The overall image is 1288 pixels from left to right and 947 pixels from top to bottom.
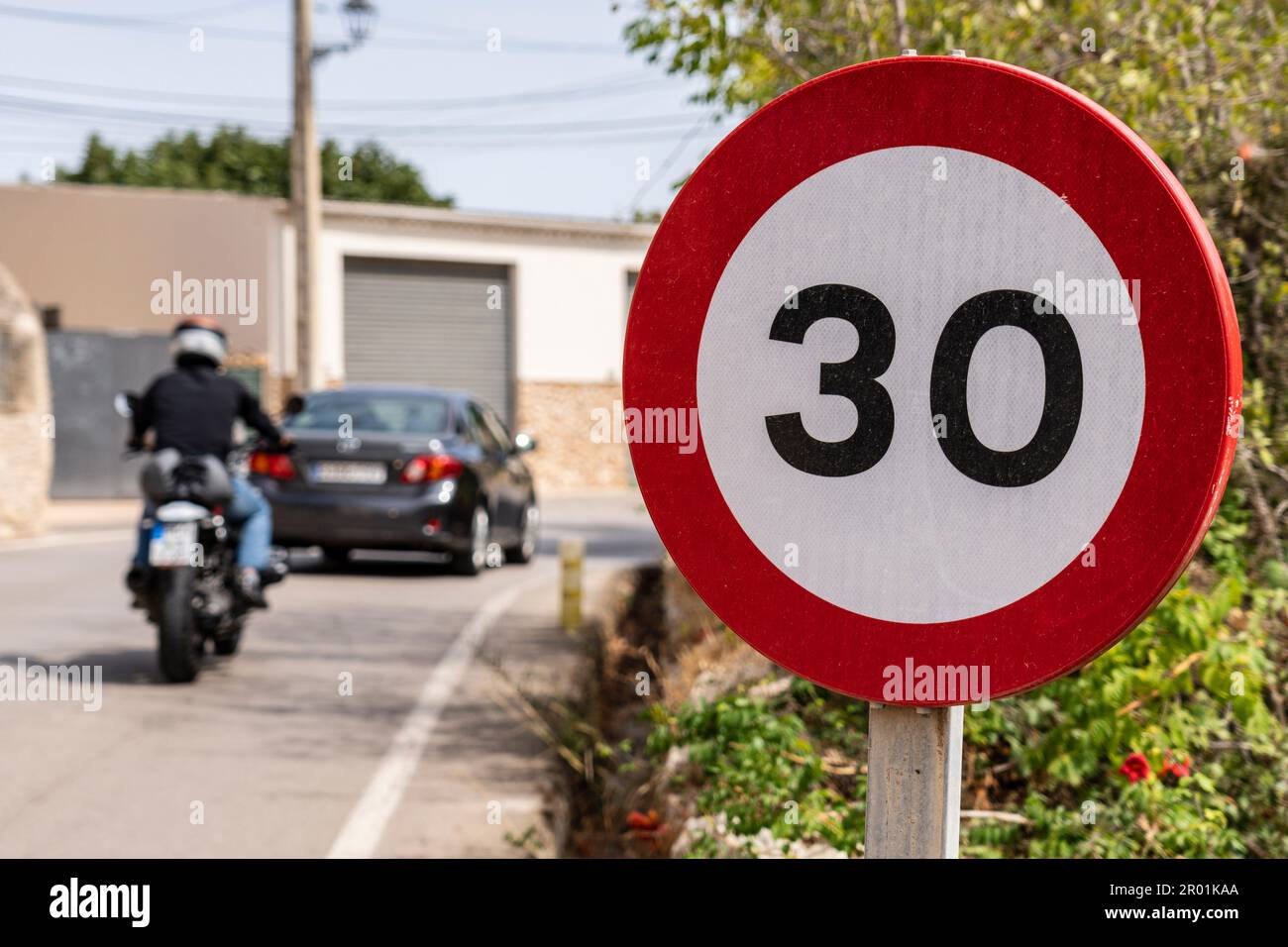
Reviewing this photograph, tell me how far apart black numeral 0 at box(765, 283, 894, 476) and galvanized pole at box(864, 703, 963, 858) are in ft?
0.97

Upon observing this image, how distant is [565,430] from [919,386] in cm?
3410

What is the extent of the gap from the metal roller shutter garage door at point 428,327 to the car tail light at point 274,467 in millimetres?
20777

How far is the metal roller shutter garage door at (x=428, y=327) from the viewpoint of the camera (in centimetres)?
3381

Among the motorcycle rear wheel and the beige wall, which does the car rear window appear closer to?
the motorcycle rear wheel

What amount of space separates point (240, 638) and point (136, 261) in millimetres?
23935

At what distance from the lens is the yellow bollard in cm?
Answer: 955

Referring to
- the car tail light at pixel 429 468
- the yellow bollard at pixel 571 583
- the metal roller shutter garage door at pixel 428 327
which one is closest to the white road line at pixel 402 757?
the yellow bollard at pixel 571 583

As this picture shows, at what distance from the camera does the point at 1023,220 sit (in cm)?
166

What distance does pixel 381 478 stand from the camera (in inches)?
498

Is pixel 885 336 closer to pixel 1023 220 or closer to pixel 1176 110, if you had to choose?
pixel 1023 220

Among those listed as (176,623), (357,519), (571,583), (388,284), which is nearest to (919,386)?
(176,623)

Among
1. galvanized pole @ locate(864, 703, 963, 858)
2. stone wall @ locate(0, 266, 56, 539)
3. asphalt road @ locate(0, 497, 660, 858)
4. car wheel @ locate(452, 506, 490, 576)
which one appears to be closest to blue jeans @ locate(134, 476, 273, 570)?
asphalt road @ locate(0, 497, 660, 858)
